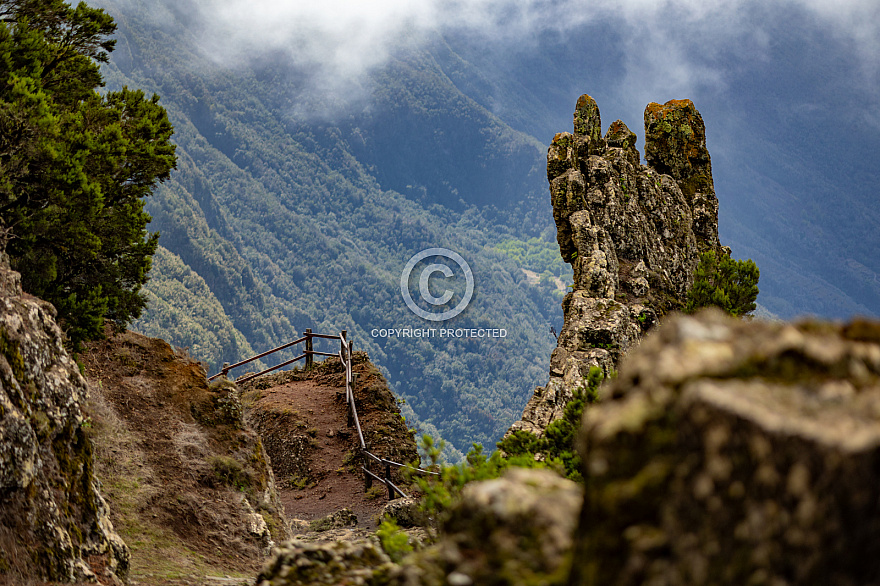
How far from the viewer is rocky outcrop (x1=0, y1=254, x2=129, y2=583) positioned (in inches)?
281

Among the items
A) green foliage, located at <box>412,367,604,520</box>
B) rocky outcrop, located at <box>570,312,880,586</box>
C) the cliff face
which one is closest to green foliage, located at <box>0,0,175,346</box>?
green foliage, located at <box>412,367,604,520</box>

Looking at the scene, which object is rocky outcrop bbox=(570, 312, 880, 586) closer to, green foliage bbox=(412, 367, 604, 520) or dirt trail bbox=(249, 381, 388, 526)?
green foliage bbox=(412, 367, 604, 520)

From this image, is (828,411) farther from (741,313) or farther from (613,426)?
(741,313)

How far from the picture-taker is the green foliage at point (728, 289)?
62.4 ft

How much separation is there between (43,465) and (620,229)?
17010mm

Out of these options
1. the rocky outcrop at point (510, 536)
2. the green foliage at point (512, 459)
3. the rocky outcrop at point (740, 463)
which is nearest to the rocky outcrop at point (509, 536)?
the rocky outcrop at point (510, 536)

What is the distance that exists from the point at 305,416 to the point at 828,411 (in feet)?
69.3

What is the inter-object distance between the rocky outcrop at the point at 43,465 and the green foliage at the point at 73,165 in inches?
113

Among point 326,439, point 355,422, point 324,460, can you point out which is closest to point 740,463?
point 324,460

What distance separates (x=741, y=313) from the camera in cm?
1866

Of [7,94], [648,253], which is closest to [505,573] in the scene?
[7,94]

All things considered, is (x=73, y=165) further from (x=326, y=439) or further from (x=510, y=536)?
(x=326, y=439)

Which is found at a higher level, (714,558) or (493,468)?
(714,558)

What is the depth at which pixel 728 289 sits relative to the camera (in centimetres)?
1947
